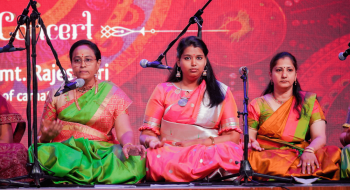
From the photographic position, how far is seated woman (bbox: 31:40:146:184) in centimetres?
318

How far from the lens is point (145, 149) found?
3408mm

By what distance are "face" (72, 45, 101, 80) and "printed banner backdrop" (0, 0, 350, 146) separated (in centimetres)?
135

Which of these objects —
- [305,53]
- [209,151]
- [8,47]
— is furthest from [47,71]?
[305,53]

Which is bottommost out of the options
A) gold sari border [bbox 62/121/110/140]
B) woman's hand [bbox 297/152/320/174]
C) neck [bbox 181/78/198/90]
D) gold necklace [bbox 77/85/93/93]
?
woman's hand [bbox 297/152/320/174]

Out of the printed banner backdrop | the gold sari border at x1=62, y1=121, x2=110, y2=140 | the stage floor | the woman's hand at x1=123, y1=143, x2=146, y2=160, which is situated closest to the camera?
the stage floor

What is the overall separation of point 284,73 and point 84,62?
1.75 metres

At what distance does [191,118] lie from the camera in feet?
11.9

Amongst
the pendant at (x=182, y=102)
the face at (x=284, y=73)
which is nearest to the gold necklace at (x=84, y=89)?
the pendant at (x=182, y=102)

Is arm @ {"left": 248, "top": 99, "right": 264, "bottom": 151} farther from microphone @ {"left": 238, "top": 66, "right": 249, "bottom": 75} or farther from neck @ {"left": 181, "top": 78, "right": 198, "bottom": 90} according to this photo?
microphone @ {"left": 238, "top": 66, "right": 249, "bottom": 75}

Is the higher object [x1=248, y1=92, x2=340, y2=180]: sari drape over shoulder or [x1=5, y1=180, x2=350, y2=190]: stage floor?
[x1=248, y1=92, x2=340, y2=180]: sari drape over shoulder

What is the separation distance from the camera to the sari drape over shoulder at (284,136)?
3.40m

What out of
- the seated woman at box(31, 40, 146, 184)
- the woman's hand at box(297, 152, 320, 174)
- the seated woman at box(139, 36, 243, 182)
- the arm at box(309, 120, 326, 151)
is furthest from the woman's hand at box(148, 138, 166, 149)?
the arm at box(309, 120, 326, 151)

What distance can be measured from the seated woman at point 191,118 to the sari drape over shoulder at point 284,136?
0.25 meters

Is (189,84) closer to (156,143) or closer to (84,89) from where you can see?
(156,143)
